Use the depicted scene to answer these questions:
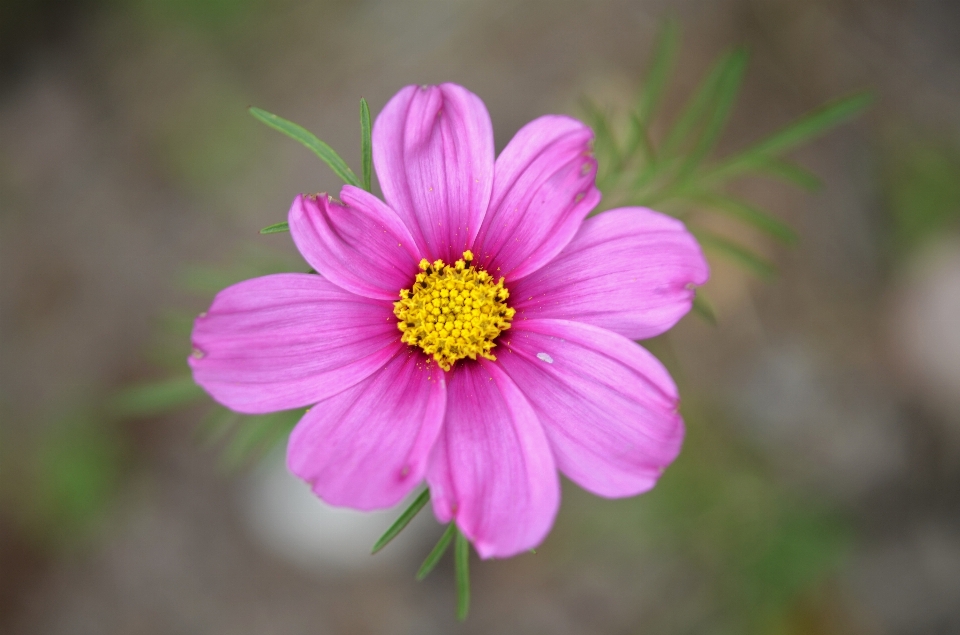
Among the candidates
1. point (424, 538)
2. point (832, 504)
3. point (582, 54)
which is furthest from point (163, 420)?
point (832, 504)

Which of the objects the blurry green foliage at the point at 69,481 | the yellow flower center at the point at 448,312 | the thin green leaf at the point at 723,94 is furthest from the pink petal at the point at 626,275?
the blurry green foliage at the point at 69,481

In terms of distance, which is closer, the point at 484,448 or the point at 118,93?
the point at 484,448

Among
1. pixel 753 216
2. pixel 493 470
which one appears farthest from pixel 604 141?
pixel 493 470

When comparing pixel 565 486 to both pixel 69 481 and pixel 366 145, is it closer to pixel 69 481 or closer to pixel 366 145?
pixel 366 145

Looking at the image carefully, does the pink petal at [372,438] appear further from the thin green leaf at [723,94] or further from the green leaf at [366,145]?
the thin green leaf at [723,94]

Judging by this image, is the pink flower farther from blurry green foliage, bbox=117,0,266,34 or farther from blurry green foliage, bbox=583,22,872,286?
→ blurry green foliage, bbox=117,0,266,34

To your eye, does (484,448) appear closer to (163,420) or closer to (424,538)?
(424,538)
